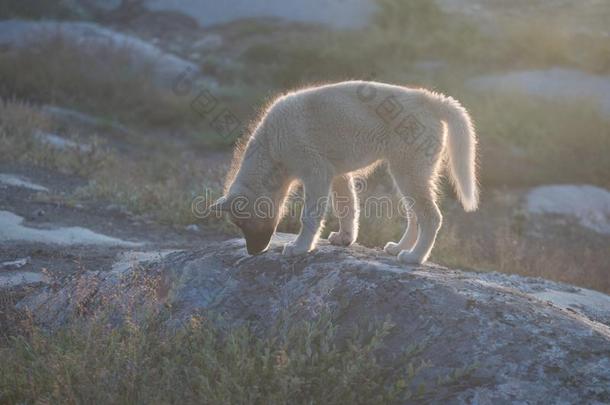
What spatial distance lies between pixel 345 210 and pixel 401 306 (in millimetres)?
1791

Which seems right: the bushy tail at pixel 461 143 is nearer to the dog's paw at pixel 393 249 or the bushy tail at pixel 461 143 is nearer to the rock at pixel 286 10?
the dog's paw at pixel 393 249

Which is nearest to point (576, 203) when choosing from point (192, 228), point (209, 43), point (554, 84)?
point (554, 84)

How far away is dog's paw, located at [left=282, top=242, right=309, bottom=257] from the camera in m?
5.18

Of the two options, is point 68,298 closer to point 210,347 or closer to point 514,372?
point 210,347

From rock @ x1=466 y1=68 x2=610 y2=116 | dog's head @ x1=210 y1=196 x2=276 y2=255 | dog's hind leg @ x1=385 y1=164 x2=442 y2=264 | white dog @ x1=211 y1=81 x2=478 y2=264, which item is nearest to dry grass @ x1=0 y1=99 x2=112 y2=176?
white dog @ x1=211 y1=81 x2=478 y2=264

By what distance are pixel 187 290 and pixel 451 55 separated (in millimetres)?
18880

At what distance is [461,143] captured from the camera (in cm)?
543

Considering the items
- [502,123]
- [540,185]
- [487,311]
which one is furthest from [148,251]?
[502,123]

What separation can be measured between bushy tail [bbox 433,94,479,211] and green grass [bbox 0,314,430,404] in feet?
6.06

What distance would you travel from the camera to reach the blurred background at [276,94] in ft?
31.6

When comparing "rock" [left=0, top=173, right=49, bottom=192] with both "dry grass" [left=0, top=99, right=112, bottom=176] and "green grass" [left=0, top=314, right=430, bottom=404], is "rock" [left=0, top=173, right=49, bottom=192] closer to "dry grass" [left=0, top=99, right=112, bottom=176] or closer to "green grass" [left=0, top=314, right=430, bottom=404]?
"dry grass" [left=0, top=99, right=112, bottom=176]

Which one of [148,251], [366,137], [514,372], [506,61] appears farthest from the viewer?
[506,61]

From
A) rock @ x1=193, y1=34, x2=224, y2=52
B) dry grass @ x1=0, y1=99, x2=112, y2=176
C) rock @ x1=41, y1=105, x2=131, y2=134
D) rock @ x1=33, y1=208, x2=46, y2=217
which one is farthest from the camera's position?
rock @ x1=193, y1=34, x2=224, y2=52

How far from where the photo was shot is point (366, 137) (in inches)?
214
